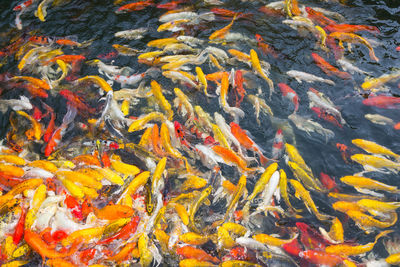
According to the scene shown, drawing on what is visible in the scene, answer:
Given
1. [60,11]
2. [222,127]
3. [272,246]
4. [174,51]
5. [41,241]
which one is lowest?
[272,246]

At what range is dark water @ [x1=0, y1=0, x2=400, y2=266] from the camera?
10.1 ft

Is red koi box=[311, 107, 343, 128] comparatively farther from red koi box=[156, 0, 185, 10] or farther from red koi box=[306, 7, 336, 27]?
red koi box=[156, 0, 185, 10]

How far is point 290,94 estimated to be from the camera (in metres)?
3.43

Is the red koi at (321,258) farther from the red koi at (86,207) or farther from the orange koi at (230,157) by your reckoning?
the red koi at (86,207)

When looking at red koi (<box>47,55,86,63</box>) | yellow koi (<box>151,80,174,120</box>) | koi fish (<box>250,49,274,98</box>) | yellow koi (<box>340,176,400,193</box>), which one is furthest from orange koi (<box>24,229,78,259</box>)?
koi fish (<box>250,49,274,98</box>)

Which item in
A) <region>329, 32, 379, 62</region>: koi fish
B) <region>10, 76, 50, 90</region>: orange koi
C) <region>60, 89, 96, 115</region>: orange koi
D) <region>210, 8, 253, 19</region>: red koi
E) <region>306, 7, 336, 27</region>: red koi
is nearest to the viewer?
<region>60, 89, 96, 115</region>: orange koi

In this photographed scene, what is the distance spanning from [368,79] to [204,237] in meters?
2.51

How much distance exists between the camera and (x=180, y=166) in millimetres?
2998

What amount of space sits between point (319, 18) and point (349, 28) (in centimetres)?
40

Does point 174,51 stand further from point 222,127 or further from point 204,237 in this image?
point 204,237

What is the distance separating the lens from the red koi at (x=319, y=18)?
159 inches

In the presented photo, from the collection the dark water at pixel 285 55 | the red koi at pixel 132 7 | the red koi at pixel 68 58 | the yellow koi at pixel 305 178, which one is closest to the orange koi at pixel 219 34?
the dark water at pixel 285 55

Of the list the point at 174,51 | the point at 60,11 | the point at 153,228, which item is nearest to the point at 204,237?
the point at 153,228

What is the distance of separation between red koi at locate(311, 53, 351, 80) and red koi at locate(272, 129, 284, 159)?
1085mm
